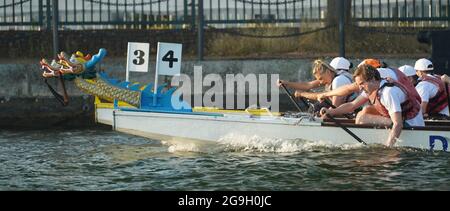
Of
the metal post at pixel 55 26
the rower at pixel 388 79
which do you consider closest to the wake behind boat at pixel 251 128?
the rower at pixel 388 79

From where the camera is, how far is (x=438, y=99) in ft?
57.1

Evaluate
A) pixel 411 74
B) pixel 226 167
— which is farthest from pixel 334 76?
pixel 226 167

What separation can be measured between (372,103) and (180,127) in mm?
2795

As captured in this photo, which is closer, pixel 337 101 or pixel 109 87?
pixel 337 101

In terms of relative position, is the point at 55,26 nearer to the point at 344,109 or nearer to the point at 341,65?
the point at 341,65

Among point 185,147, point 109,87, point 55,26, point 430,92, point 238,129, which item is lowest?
point 185,147

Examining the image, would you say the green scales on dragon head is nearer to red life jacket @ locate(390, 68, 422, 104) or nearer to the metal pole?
red life jacket @ locate(390, 68, 422, 104)

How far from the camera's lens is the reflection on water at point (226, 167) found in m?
14.8

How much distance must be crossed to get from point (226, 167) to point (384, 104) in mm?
2226

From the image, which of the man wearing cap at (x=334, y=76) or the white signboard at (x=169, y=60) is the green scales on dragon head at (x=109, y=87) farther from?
the man wearing cap at (x=334, y=76)

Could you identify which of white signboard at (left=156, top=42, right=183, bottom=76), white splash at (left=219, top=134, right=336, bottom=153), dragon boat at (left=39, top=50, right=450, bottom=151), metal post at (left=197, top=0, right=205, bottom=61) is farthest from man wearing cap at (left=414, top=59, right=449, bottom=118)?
metal post at (left=197, top=0, right=205, bottom=61)

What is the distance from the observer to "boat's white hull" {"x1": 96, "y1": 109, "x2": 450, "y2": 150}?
1630 cm
